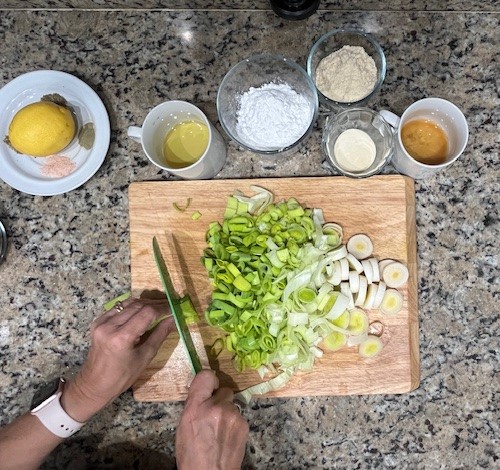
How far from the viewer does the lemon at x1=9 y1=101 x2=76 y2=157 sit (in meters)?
1.18

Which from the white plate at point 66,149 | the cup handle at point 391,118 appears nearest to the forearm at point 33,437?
the white plate at point 66,149

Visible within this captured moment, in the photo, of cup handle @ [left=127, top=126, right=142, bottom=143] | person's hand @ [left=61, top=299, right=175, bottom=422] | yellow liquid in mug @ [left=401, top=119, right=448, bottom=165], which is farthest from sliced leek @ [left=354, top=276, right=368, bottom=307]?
cup handle @ [left=127, top=126, right=142, bottom=143]

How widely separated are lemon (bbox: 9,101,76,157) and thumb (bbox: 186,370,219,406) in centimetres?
55

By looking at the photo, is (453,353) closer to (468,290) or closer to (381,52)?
(468,290)

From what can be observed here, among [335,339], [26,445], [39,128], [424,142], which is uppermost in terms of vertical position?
[39,128]

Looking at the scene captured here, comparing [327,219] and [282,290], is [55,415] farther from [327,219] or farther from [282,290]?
[327,219]

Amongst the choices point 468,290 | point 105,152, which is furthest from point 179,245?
point 468,290

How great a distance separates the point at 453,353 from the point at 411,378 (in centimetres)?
12

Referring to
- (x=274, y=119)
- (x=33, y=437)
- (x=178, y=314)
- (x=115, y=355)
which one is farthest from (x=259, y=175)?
(x=33, y=437)

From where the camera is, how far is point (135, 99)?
51.8 inches

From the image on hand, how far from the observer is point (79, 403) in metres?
1.20

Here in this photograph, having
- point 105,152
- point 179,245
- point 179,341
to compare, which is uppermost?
point 105,152

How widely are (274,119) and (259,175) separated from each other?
0.51 feet

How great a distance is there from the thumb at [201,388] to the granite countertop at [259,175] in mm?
150
